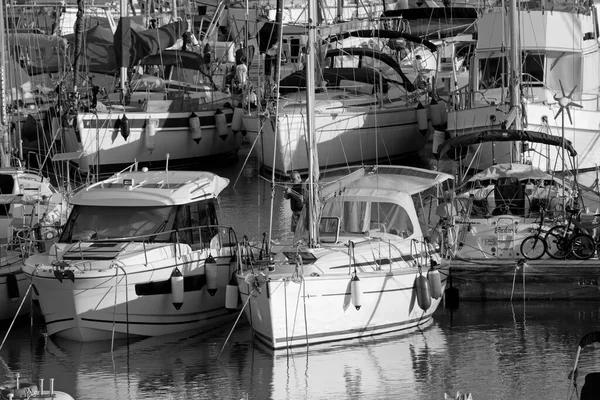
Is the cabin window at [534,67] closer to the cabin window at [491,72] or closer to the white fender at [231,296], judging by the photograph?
the cabin window at [491,72]

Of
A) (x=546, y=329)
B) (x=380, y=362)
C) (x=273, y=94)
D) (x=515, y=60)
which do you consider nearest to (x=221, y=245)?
(x=380, y=362)

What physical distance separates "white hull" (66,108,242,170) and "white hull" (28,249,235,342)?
1770 centimetres

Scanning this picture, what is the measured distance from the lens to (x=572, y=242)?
26.4 m

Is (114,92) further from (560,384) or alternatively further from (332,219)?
(560,384)

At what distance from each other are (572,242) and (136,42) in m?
19.5

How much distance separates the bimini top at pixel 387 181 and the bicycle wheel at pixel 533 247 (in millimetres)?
1885

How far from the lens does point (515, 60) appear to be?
3466 cm

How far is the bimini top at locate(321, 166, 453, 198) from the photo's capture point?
2569 centimetres

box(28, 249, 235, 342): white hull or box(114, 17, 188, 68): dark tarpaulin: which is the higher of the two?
box(114, 17, 188, 68): dark tarpaulin

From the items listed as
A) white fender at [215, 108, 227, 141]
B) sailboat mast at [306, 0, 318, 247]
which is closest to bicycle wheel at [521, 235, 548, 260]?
sailboat mast at [306, 0, 318, 247]

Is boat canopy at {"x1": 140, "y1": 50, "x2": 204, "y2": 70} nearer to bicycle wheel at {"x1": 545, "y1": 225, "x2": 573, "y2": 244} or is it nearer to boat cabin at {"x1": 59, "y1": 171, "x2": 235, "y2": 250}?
boat cabin at {"x1": 59, "y1": 171, "x2": 235, "y2": 250}

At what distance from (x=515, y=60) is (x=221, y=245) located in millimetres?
12217

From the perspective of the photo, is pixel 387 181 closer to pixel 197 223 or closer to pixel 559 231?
pixel 559 231

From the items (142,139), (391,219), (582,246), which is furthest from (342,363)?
(142,139)
